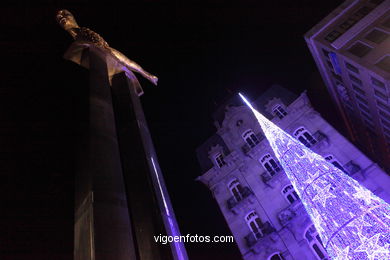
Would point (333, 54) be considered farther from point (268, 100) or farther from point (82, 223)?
point (82, 223)

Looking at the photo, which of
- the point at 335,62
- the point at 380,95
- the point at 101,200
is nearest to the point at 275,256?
the point at 380,95

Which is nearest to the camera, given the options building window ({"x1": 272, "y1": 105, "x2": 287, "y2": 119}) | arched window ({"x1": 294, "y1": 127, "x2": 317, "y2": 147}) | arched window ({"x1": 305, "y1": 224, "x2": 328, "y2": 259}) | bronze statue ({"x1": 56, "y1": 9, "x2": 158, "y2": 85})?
bronze statue ({"x1": 56, "y1": 9, "x2": 158, "y2": 85})

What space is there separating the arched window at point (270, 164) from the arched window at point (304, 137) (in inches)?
121

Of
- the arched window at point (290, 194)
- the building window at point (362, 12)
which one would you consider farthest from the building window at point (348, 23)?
the arched window at point (290, 194)

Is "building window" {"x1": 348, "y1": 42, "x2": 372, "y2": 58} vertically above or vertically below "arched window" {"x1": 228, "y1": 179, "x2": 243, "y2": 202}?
above

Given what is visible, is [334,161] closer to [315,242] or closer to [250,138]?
[315,242]

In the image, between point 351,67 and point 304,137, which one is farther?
point 351,67

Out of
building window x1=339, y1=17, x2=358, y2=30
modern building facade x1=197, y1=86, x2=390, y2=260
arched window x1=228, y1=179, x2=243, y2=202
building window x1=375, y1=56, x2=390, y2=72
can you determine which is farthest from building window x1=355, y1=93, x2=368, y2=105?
arched window x1=228, y1=179, x2=243, y2=202

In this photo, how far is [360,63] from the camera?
24.1m

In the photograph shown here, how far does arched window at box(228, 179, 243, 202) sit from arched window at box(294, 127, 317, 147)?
7.19m

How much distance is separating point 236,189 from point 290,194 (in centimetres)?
553

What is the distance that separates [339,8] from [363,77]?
8.68m

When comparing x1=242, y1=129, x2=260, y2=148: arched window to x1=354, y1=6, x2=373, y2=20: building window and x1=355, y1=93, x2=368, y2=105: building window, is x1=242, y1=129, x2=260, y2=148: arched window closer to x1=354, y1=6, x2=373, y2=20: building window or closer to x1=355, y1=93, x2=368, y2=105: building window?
x1=355, y1=93, x2=368, y2=105: building window

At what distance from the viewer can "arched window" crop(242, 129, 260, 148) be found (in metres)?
27.5
